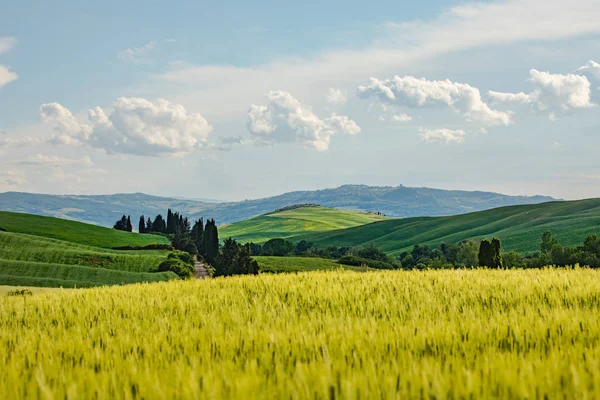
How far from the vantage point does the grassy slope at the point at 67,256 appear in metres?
102

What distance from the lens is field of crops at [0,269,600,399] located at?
Answer: 14.2 ft

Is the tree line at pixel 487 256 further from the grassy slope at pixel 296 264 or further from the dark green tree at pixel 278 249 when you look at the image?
the grassy slope at pixel 296 264

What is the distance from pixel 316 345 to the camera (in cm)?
602

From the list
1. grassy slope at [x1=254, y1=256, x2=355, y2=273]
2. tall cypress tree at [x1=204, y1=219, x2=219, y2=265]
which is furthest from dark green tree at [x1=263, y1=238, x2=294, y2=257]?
tall cypress tree at [x1=204, y1=219, x2=219, y2=265]

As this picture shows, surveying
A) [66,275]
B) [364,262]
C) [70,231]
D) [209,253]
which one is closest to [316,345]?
[66,275]

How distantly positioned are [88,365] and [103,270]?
9399cm

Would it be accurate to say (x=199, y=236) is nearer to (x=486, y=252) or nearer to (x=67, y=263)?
(x=67, y=263)

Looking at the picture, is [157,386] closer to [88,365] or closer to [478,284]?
[88,365]

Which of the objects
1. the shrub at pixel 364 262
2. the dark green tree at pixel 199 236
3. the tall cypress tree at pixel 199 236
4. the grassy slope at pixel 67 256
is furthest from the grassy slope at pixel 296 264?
the grassy slope at pixel 67 256

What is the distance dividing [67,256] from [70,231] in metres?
51.6

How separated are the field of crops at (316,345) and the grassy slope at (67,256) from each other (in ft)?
308

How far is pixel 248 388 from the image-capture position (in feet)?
14.0

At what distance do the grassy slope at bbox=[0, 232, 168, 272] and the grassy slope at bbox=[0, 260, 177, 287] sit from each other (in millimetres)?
8092

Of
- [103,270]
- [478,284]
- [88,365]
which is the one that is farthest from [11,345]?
[103,270]
